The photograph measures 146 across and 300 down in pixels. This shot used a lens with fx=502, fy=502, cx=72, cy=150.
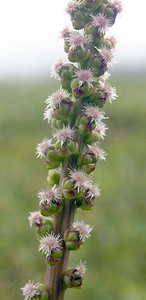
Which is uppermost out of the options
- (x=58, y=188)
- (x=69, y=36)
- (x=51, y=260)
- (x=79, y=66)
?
(x=69, y=36)

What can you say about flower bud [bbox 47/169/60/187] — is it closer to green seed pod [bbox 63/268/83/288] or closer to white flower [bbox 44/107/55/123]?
white flower [bbox 44/107/55/123]

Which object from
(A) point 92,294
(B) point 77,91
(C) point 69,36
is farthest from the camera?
(A) point 92,294

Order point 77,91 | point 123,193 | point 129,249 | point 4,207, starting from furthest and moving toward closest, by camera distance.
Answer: point 123,193 → point 4,207 → point 129,249 → point 77,91

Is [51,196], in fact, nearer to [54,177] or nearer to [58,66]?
[54,177]

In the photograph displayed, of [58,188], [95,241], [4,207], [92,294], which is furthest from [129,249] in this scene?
[58,188]

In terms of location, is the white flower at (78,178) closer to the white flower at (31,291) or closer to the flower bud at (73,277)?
the flower bud at (73,277)

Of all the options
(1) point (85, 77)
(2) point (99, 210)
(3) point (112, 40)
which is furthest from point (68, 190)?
(2) point (99, 210)

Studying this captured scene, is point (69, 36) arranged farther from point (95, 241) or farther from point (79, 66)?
point (95, 241)
